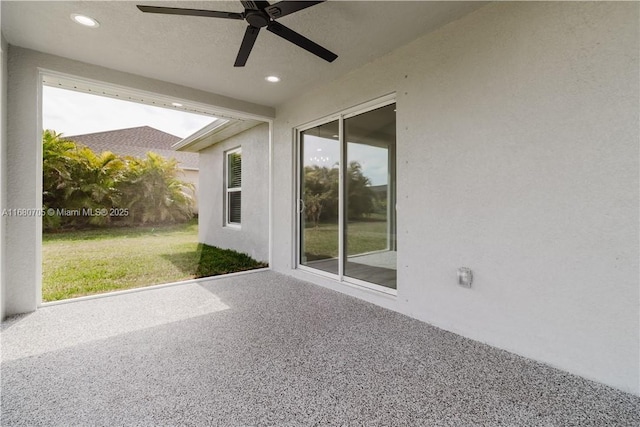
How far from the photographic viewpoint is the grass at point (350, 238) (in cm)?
338

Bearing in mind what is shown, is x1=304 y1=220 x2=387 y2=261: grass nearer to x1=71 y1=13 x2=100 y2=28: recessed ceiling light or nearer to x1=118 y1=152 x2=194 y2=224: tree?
x1=118 y1=152 x2=194 y2=224: tree

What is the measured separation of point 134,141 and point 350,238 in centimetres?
309

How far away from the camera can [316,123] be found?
13.5 feet

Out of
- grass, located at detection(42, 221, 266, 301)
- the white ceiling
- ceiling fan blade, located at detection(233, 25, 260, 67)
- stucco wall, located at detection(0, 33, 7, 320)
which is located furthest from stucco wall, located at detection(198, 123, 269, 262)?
ceiling fan blade, located at detection(233, 25, 260, 67)

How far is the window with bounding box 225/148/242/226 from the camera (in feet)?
18.8

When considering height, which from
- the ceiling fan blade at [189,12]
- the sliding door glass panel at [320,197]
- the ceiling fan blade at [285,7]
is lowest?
the sliding door glass panel at [320,197]

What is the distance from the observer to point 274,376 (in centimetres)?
185

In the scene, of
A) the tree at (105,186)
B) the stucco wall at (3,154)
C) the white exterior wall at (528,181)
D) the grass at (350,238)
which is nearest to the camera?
the white exterior wall at (528,181)

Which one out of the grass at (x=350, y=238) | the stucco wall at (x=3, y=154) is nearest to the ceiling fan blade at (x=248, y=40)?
the grass at (x=350, y=238)

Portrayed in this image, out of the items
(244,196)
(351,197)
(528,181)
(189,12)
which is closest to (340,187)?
(351,197)

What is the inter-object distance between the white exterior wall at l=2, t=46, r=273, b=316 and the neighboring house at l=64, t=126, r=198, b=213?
46 cm

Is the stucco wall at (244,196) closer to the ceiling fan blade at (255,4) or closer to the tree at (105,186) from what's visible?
the tree at (105,186)

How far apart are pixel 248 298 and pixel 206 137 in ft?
9.92

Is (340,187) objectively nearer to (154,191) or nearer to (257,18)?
(257,18)
